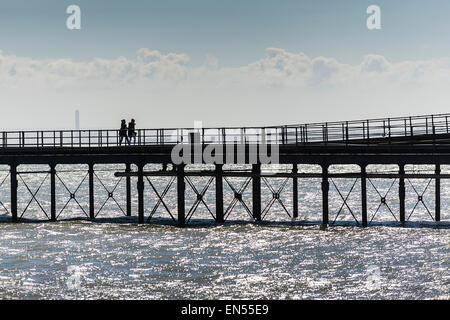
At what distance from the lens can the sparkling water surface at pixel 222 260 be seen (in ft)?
102

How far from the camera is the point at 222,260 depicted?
3731 centimetres

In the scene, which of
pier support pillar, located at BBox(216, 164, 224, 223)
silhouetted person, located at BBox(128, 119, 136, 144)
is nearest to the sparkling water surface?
pier support pillar, located at BBox(216, 164, 224, 223)

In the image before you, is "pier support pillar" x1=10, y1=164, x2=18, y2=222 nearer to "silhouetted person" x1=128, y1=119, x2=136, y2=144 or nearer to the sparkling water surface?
the sparkling water surface

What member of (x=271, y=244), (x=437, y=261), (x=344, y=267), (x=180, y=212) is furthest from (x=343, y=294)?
(x=180, y=212)

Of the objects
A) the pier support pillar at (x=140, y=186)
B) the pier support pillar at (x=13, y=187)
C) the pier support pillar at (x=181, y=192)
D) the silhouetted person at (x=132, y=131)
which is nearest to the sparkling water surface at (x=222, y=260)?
the pier support pillar at (x=181, y=192)

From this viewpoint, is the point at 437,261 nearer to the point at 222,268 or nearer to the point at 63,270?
the point at 222,268

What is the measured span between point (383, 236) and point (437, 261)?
726cm

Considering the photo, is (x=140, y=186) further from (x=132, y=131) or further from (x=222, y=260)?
(x=222, y=260)

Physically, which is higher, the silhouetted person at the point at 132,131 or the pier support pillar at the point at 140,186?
the silhouetted person at the point at 132,131

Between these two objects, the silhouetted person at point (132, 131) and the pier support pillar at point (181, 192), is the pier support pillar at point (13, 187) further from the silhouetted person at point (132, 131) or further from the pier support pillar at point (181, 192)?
the pier support pillar at point (181, 192)

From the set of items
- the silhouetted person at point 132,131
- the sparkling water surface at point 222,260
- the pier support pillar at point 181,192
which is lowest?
the sparkling water surface at point 222,260

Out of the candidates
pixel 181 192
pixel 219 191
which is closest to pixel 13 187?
pixel 181 192

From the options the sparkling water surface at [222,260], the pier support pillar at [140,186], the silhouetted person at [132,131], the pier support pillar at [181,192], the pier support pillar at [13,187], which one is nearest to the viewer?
the sparkling water surface at [222,260]
